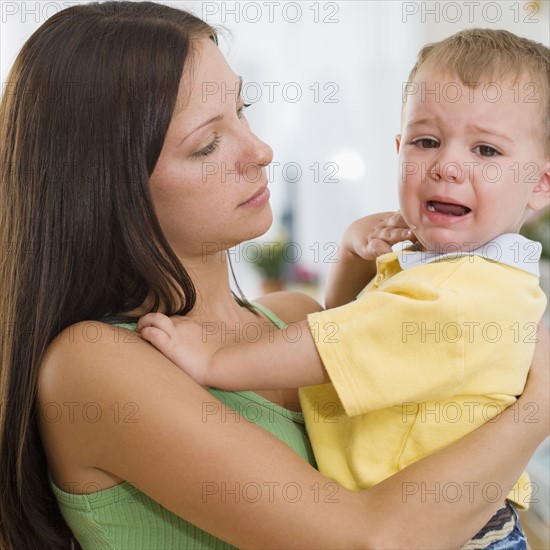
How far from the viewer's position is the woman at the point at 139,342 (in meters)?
0.99

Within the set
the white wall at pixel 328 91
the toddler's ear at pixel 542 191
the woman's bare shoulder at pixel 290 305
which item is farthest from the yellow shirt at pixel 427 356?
the white wall at pixel 328 91

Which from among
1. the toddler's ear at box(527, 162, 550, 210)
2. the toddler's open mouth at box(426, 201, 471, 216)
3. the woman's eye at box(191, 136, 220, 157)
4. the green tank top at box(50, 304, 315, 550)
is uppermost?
the woman's eye at box(191, 136, 220, 157)

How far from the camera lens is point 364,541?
37.8 inches

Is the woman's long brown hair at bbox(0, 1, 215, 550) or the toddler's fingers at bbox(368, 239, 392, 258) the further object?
the toddler's fingers at bbox(368, 239, 392, 258)

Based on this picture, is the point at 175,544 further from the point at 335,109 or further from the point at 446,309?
the point at 335,109

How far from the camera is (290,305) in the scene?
163 cm

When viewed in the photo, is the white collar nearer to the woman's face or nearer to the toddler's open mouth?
the toddler's open mouth

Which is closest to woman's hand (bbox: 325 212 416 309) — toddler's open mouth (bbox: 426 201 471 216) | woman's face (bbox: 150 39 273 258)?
toddler's open mouth (bbox: 426 201 471 216)

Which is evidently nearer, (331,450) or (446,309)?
(446,309)

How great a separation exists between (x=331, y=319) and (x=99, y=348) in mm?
313

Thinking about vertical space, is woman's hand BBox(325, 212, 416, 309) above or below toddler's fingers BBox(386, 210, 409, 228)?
below

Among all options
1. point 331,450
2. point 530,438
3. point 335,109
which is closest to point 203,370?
point 331,450

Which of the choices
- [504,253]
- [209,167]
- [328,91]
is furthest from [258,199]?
[328,91]

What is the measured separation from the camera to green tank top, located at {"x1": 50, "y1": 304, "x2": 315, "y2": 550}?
1.10 meters
